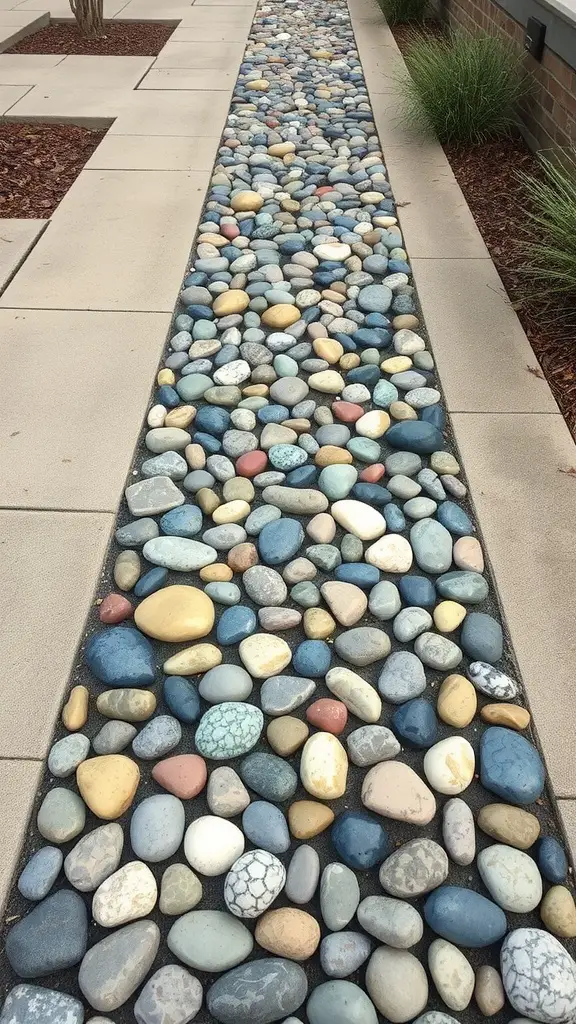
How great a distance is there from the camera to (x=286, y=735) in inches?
60.7

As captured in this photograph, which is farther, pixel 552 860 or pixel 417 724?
pixel 417 724

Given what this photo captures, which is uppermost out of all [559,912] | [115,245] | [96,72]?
[96,72]

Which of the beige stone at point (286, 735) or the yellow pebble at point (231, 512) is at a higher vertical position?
the yellow pebble at point (231, 512)

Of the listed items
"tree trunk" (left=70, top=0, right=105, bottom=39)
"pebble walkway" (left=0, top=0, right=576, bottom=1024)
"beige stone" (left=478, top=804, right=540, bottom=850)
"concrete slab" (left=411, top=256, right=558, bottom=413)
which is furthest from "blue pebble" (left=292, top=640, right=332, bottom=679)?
"tree trunk" (left=70, top=0, right=105, bottom=39)

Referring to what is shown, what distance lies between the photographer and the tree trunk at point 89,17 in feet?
21.0

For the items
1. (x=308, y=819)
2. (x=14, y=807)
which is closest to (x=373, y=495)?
(x=308, y=819)

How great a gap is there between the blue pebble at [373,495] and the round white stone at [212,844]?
98cm

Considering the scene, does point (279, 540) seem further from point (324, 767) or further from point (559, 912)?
point (559, 912)

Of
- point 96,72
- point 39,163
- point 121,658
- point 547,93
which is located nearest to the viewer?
point 121,658

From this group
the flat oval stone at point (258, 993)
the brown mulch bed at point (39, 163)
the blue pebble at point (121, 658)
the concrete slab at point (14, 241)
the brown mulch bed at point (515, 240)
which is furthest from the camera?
the brown mulch bed at point (39, 163)

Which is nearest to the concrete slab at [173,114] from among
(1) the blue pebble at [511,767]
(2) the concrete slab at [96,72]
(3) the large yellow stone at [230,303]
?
(2) the concrete slab at [96,72]

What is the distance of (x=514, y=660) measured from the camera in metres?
1.71

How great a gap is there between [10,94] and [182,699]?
521 cm

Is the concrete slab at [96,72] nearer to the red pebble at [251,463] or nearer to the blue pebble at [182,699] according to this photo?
the red pebble at [251,463]
